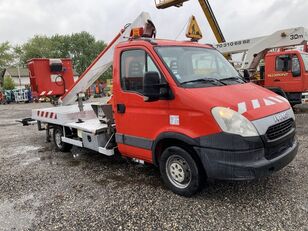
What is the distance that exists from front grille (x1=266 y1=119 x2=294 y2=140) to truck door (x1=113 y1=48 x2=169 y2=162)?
1338mm

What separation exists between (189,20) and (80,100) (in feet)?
9.80

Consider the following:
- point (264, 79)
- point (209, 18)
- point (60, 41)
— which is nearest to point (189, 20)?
point (264, 79)

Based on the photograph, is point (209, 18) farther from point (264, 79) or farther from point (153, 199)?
point (153, 199)

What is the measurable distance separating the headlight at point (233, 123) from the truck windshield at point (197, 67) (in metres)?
0.63

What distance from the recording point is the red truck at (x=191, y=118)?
3256mm

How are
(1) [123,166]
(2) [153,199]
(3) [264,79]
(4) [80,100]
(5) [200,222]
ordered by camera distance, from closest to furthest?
(5) [200,222] < (2) [153,199] < (1) [123,166] < (4) [80,100] < (3) [264,79]

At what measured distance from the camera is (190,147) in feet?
11.9

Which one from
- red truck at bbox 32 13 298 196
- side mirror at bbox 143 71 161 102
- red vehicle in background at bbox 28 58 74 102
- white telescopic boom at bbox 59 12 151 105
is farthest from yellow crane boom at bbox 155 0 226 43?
side mirror at bbox 143 71 161 102

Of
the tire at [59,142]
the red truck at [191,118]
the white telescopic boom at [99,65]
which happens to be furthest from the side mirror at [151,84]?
the tire at [59,142]

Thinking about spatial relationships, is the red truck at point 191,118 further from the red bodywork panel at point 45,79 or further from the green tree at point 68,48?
the green tree at point 68,48

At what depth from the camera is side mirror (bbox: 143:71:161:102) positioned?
3.51 meters

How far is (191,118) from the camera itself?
3.49 m

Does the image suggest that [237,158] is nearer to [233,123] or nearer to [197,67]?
[233,123]

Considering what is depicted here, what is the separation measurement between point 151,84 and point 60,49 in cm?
6355
